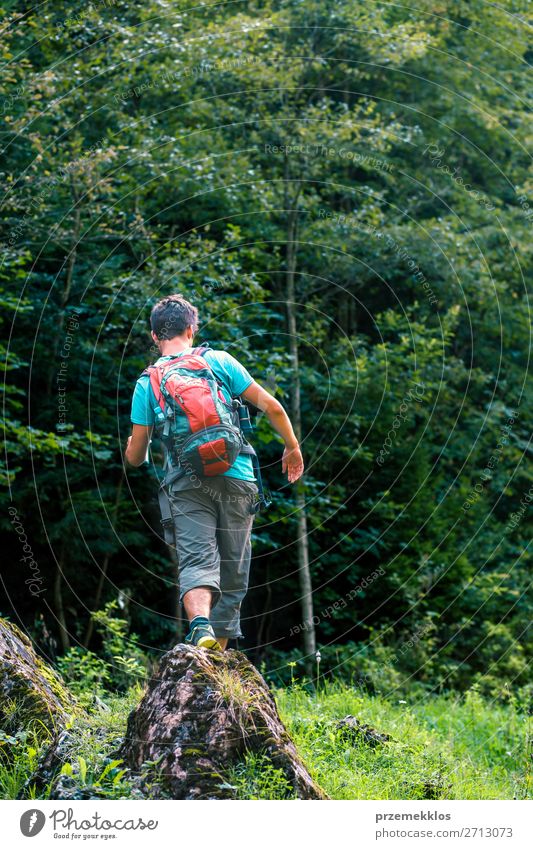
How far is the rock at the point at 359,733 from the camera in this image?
516 cm

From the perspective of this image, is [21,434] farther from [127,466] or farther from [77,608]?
[77,608]

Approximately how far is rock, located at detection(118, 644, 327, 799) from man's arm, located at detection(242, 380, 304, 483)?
3.35ft

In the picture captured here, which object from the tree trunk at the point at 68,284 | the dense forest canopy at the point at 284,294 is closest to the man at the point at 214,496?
the dense forest canopy at the point at 284,294

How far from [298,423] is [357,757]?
5097mm

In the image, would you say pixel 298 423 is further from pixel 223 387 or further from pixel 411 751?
pixel 223 387

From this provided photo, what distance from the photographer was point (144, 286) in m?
8.64

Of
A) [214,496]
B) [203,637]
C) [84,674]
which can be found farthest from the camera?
[84,674]

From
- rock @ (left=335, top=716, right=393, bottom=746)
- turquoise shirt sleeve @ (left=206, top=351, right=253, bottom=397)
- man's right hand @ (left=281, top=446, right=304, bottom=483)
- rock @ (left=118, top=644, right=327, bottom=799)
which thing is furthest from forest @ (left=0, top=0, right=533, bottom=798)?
turquoise shirt sleeve @ (left=206, top=351, right=253, bottom=397)

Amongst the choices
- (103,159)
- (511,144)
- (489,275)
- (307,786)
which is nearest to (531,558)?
(489,275)

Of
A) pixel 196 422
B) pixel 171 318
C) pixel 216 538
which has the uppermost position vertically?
pixel 171 318

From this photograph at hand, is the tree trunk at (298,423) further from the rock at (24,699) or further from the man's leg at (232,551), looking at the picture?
the rock at (24,699)

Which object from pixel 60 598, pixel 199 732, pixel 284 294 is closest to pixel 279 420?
pixel 199 732

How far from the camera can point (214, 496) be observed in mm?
4562

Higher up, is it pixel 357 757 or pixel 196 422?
pixel 196 422
